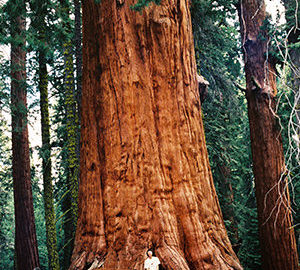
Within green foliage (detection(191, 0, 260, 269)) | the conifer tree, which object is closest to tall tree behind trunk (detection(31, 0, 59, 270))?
the conifer tree

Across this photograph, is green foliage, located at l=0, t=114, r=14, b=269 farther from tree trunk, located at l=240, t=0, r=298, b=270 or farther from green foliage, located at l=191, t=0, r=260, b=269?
tree trunk, located at l=240, t=0, r=298, b=270

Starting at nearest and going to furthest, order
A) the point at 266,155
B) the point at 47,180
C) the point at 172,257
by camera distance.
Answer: the point at 172,257
the point at 266,155
the point at 47,180

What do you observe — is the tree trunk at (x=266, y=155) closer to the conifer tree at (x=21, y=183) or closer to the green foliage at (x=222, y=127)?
the green foliage at (x=222, y=127)

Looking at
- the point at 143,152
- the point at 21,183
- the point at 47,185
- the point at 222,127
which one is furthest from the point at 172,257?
the point at 21,183

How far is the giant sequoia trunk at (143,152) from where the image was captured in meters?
3.53

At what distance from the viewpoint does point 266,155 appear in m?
7.03

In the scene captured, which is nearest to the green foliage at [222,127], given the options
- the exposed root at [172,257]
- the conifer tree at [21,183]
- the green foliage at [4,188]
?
the conifer tree at [21,183]

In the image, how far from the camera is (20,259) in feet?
33.7

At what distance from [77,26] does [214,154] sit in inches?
258

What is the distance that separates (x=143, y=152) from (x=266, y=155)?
Answer: 4281 millimetres

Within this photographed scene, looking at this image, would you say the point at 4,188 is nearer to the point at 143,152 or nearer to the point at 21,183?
the point at 21,183

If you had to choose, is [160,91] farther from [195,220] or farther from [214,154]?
[214,154]

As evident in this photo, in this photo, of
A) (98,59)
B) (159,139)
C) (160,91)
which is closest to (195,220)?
(159,139)

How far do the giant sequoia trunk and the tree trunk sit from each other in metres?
3.49
